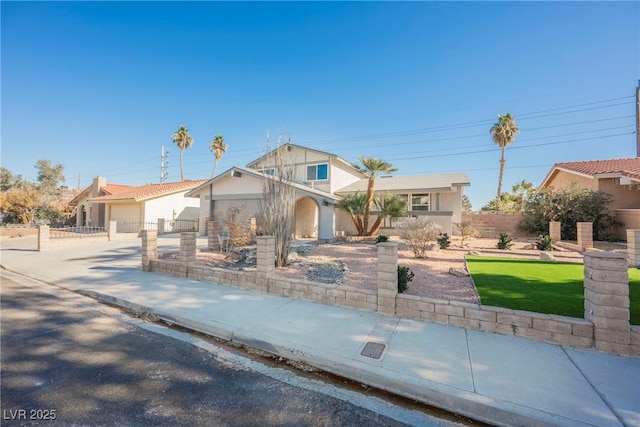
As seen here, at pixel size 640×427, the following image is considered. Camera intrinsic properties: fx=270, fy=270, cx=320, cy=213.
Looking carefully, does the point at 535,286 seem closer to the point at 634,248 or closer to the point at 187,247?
the point at 634,248

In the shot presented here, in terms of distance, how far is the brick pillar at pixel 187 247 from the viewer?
27.9ft

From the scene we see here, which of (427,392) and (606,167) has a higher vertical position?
(606,167)

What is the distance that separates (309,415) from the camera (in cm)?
278

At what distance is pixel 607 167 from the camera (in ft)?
57.6

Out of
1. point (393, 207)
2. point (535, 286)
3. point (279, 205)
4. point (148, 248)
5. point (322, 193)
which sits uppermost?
point (322, 193)

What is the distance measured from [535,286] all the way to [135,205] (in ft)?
95.1

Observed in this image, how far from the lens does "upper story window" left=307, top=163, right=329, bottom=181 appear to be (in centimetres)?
2122

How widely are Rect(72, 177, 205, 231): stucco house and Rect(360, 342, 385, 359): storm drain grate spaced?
22.3 metres

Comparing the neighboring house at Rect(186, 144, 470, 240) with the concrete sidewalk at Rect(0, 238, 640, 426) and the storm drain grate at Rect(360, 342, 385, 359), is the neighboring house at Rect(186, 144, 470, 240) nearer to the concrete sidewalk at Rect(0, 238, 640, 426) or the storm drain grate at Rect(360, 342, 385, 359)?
the concrete sidewalk at Rect(0, 238, 640, 426)

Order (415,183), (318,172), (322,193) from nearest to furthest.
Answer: (322,193), (415,183), (318,172)

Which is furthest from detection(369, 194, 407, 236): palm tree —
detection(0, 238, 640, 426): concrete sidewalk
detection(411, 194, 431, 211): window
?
→ detection(0, 238, 640, 426): concrete sidewalk

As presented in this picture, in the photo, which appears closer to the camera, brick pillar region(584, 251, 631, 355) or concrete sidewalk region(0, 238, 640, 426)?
concrete sidewalk region(0, 238, 640, 426)

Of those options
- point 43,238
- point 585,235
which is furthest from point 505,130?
point 43,238

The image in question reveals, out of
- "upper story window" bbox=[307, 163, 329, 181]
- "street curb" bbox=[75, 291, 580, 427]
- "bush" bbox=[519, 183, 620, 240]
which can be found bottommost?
"street curb" bbox=[75, 291, 580, 427]
